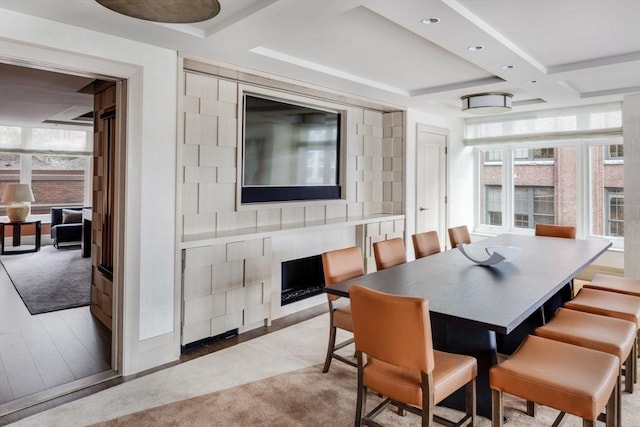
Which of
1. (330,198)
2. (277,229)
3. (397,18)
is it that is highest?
(397,18)

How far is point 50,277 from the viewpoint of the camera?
5.96 m

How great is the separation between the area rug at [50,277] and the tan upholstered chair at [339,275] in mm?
3274

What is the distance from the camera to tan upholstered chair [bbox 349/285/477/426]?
174 centimetres

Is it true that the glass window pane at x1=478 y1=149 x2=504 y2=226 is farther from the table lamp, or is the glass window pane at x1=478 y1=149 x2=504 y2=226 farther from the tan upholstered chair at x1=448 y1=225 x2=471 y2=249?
the table lamp

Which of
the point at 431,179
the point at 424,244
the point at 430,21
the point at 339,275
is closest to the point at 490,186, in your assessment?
the point at 431,179

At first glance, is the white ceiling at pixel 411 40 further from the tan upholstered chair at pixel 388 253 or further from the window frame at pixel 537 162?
the tan upholstered chair at pixel 388 253

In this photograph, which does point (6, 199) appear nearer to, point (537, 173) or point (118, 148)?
point (118, 148)

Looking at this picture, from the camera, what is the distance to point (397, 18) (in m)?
2.58

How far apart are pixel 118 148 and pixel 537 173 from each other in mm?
6082

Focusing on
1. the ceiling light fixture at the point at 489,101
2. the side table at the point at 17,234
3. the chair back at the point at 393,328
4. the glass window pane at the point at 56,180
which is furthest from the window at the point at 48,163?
the chair back at the point at 393,328

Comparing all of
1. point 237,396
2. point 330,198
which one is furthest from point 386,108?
point 237,396

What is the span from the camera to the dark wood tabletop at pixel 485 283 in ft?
6.42

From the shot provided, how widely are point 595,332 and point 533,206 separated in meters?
4.83

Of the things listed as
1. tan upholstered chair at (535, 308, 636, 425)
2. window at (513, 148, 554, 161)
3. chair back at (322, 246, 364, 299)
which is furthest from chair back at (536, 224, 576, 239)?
chair back at (322, 246, 364, 299)
